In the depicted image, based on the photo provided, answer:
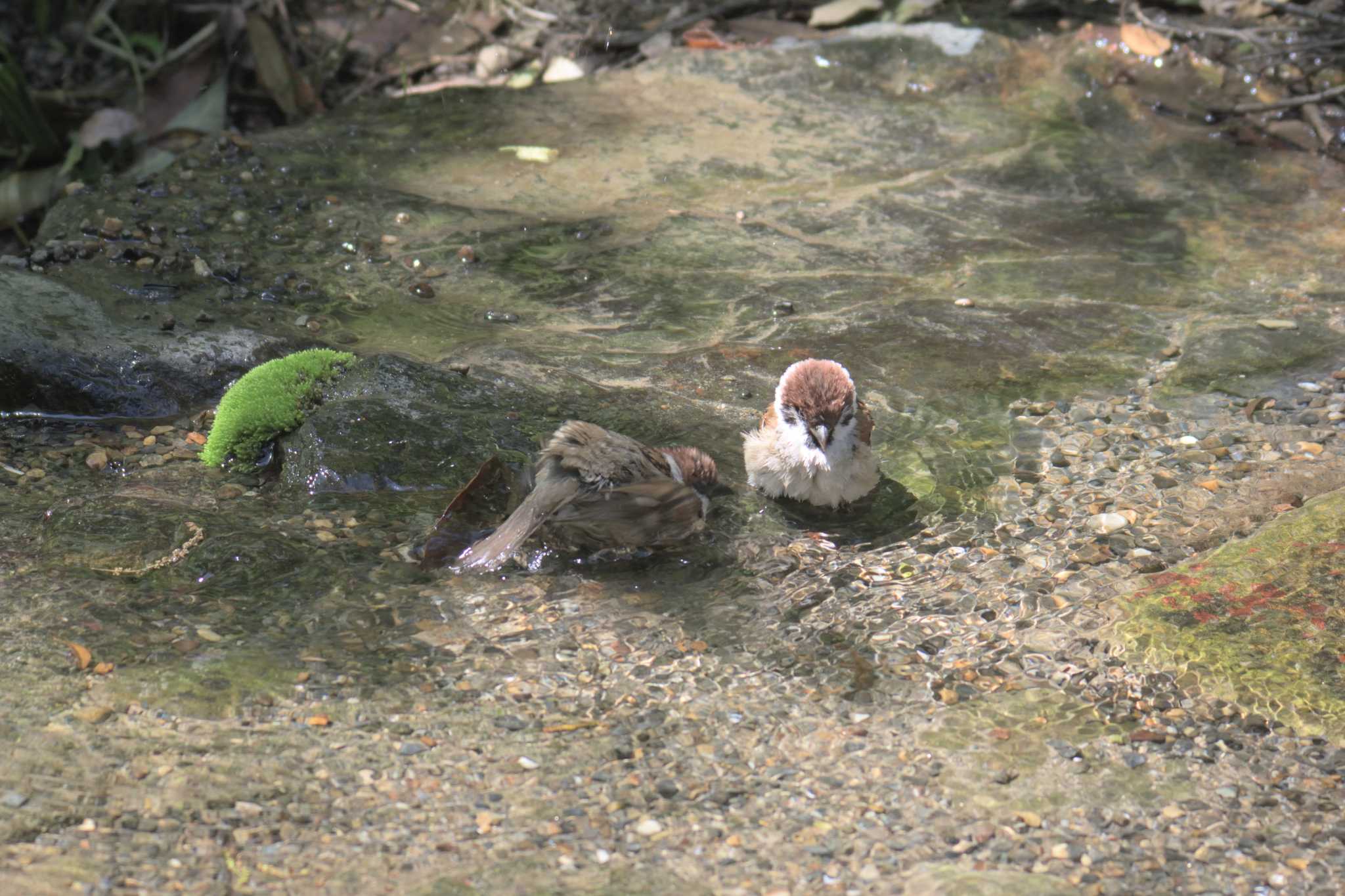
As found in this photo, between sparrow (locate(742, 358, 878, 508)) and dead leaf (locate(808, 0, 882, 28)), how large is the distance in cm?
494

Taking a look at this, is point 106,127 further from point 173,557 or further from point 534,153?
point 173,557

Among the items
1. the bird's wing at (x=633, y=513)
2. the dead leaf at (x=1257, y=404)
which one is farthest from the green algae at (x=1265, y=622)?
the bird's wing at (x=633, y=513)

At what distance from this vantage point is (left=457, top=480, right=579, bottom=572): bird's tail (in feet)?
13.6

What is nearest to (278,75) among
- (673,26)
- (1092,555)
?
(673,26)

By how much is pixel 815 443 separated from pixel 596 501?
774 mm

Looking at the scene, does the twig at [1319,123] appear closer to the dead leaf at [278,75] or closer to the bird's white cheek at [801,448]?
the bird's white cheek at [801,448]

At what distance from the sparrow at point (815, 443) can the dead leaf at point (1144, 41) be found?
4.80 meters

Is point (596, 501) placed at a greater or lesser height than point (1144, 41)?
lesser

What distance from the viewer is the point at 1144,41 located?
332 inches

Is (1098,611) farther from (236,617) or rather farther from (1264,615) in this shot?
(236,617)

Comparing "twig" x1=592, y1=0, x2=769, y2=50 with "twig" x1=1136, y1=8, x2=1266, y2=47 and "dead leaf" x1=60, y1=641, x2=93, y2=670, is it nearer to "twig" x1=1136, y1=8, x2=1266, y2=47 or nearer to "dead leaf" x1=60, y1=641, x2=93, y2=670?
"twig" x1=1136, y1=8, x2=1266, y2=47

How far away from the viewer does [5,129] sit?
26.0 feet

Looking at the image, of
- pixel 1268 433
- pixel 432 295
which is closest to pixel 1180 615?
pixel 1268 433

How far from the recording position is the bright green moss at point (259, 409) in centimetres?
470
